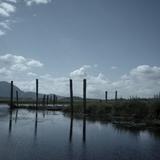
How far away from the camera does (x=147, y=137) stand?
2892cm

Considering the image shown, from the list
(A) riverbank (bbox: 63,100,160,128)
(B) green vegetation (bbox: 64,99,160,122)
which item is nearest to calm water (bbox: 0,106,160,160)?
(A) riverbank (bbox: 63,100,160,128)

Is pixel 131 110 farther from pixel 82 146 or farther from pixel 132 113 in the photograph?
pixel 82 146

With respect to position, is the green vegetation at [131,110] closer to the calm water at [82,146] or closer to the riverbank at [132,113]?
the riverbank at [132,113]

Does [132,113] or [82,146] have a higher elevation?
[132,113]

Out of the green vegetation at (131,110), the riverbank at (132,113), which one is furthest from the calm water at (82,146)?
the green vegetation at (131,110)

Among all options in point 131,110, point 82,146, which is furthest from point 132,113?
point 82,146

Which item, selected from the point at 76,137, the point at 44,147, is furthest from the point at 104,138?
the point at 44,147

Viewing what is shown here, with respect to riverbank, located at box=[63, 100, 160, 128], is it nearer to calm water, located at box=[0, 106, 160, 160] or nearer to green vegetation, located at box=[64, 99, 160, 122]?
green vegetation, located at box=[64, 99, 160, 122]

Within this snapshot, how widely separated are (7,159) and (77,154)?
4437mm

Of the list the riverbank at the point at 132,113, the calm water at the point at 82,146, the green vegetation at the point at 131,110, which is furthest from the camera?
the green vegetation at the point at 131,110

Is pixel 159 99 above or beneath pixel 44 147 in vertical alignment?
above

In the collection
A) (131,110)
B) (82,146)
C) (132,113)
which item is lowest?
(82,146)

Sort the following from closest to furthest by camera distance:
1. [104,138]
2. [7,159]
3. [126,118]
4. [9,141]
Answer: [7,159] → [9,141] → [104,138] → [126,118]

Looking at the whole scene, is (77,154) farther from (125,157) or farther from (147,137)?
(147,137)
